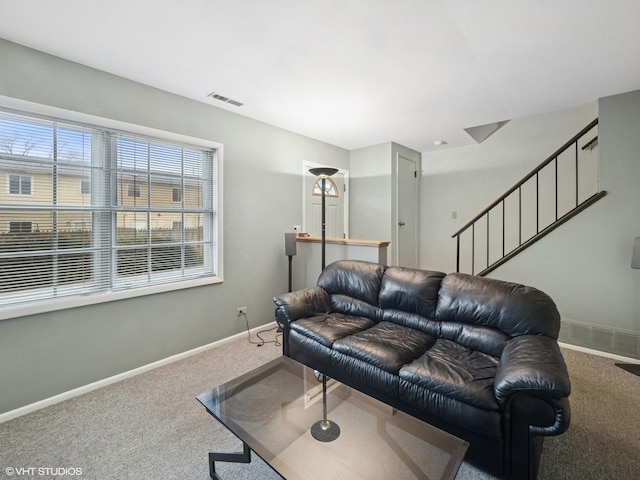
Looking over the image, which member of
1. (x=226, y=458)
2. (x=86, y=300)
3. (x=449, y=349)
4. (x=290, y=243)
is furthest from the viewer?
(x=290, y=243)

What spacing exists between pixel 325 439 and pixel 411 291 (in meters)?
1.41

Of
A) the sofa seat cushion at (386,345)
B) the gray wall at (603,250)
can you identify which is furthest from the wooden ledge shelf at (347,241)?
the gray wall at (603,250)

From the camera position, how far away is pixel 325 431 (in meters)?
1.44

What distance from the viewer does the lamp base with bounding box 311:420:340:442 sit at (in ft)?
4.57

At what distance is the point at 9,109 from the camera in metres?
2.02

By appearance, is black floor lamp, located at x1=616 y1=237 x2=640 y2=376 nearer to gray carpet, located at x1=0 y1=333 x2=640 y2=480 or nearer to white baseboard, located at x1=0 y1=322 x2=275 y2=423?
gray carpet, located at x1=0 y1=333 x2=640 y2=480

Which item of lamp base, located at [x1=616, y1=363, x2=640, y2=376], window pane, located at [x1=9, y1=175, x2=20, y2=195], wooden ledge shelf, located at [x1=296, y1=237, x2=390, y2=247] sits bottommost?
lamp base, located at [x1=616, y1=363, x2=640, y2=376]

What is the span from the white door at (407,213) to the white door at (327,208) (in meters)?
0.89

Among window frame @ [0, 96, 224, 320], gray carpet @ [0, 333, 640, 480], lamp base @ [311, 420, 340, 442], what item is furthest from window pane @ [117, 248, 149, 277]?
lamp base @ [311, 420, 340, 442]

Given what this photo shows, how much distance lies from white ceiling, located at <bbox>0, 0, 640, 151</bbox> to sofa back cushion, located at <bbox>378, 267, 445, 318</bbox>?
5.52ft

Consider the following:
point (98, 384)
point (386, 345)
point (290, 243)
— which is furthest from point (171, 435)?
point (290, 243)

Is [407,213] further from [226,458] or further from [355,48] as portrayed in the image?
[226,458]

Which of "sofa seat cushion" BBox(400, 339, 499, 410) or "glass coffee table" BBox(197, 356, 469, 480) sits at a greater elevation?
"sofa seat cushion" BBox(400, 339, 499, 410)

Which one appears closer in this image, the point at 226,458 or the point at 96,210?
the point at 226,458
